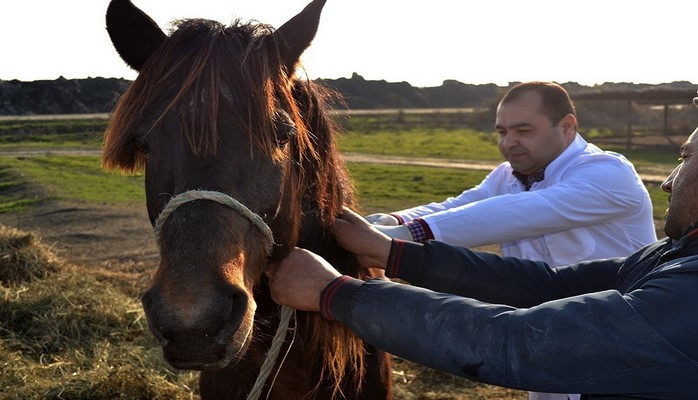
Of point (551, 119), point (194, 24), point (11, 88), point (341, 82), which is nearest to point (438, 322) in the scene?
point (194, 24)

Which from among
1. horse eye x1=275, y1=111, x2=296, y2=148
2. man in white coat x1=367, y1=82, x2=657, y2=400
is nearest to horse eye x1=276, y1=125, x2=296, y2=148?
horse eye x1=275, y1=111, x2=296, y2=148

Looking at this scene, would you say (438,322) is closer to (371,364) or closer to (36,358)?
(371,364)

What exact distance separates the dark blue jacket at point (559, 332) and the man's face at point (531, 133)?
1839 mm

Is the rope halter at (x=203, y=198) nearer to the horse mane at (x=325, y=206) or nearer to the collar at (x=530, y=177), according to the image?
the horse mane at (x=325, y=206)

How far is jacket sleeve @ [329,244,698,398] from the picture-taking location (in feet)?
5.24

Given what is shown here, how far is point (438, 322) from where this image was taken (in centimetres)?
177

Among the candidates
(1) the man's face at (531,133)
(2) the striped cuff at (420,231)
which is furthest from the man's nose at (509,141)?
(2) the striped cuff at (420,231)

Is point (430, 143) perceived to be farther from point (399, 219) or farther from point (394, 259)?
point (394, 259)

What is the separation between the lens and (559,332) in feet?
5.41

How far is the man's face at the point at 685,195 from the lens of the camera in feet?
6.35

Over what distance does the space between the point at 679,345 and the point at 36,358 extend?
4.85 metres

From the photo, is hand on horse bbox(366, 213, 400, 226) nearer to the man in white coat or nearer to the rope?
the man in white coat

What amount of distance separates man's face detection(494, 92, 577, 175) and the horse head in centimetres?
171

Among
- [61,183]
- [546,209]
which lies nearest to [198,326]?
[546,209]
